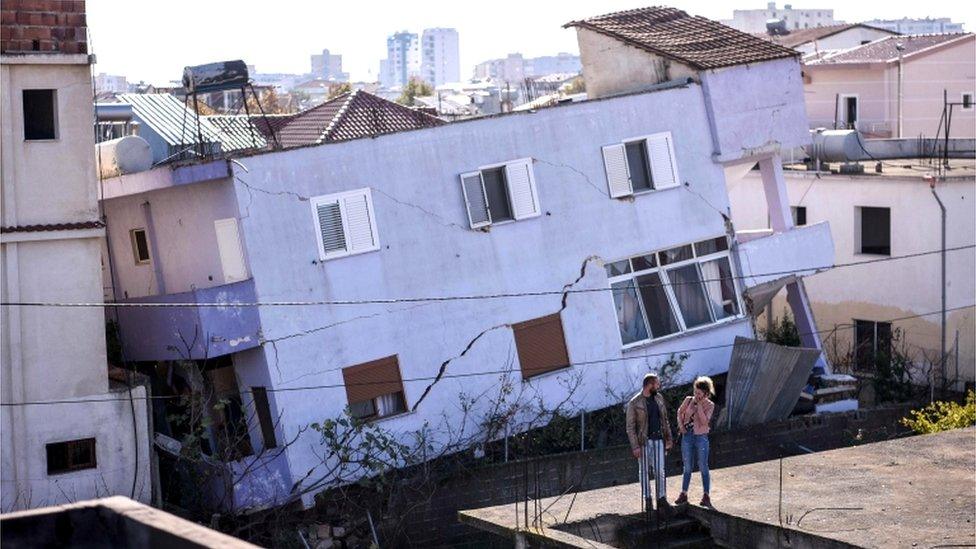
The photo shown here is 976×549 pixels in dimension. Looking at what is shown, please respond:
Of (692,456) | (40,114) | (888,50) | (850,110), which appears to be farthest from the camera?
(888,50)

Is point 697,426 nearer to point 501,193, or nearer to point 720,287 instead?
point 501,193

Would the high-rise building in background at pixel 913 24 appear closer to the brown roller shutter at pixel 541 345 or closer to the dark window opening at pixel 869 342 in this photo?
the dark window opening at pixel 869 342

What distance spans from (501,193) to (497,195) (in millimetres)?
82

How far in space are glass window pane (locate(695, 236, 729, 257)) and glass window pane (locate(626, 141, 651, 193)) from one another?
1373 mm

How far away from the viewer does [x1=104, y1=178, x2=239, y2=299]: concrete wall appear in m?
21.7

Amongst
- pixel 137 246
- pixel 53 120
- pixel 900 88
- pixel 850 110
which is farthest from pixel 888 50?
pixel 53 120

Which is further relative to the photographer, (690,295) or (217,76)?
(690,295)

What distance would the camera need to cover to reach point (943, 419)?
23.7 metres

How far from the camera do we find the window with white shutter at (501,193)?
23.1m

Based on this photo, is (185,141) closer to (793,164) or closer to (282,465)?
(282,465)

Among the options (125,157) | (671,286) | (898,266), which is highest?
(125,157)

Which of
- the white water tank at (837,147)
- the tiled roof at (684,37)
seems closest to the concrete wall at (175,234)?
the tiled roof at (684,37)

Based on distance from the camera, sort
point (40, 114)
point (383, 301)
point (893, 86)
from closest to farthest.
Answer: point (40, 114) → point (383, 301) → point (893, 86)

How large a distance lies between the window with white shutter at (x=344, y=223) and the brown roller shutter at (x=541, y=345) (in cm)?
274
